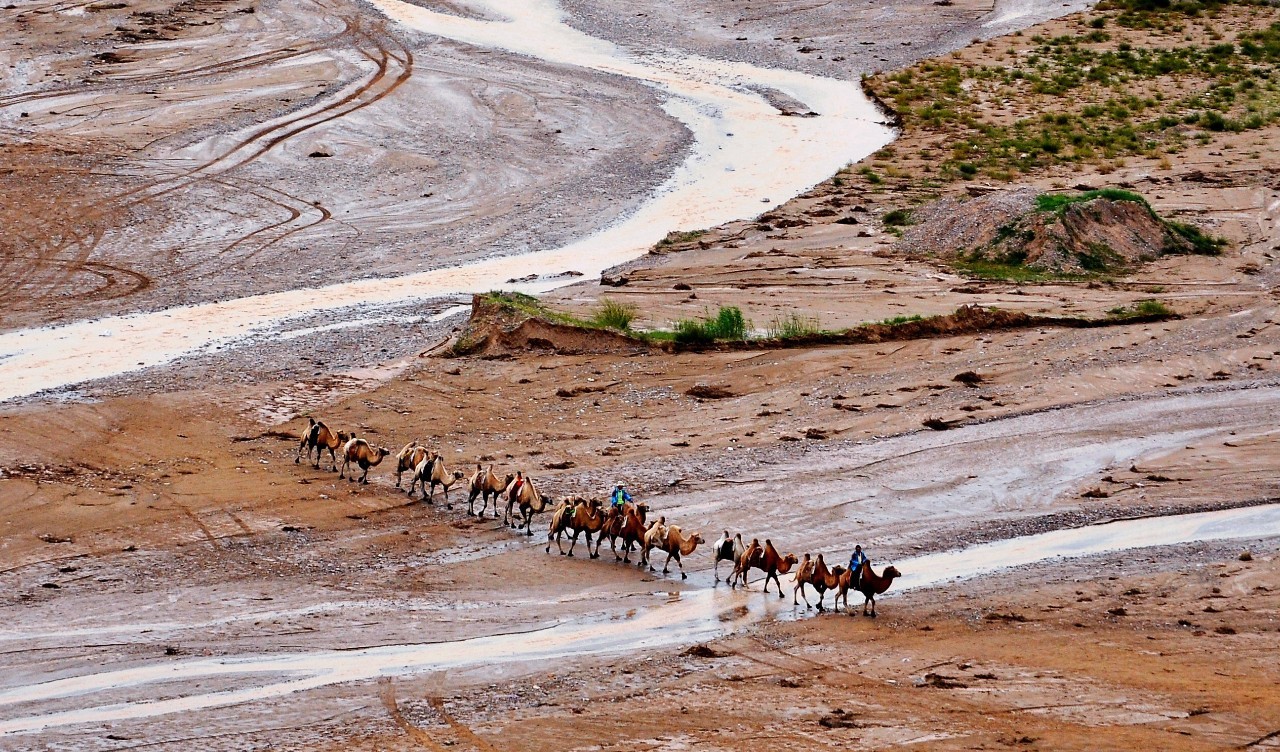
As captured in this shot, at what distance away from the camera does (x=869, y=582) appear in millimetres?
18297

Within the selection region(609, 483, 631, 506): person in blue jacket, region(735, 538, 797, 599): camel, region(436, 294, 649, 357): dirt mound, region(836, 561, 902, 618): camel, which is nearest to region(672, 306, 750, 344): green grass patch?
region(436, 294, 649, 357): dirt mound

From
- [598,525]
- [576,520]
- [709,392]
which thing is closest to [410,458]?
[576,520]

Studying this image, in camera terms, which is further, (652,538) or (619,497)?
(619,497)

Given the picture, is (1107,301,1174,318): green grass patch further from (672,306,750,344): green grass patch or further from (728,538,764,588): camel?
(728,538,764,588): camel

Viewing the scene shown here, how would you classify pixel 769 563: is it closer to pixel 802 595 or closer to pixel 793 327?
pixel 802 595

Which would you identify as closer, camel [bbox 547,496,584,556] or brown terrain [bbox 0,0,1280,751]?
brown terrain [bbox 0,0,1280,751]

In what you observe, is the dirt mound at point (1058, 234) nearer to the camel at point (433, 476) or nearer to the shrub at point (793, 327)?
the shrub at point (793, 327)

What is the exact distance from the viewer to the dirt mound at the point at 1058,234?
34844 mm

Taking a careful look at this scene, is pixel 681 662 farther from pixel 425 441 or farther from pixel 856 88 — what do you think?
pixel 856 88

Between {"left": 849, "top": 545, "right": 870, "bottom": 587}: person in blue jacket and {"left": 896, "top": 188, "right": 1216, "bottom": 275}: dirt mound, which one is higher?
{"left": 896, "top": 188, "right": 1216, "bottom": 275}: dirt mound

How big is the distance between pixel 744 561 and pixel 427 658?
14.2ft

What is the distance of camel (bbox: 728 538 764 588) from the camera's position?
19.2 metres

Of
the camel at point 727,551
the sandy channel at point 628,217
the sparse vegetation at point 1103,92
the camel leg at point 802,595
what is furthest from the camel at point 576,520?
the sparse vegetation at point 1103,92

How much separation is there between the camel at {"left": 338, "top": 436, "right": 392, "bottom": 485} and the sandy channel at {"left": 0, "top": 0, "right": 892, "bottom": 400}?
842cm
